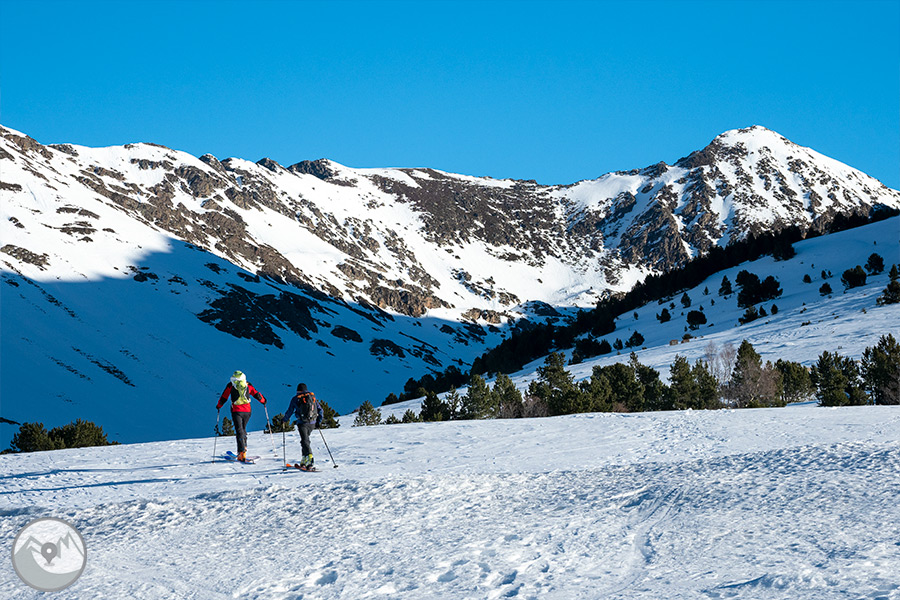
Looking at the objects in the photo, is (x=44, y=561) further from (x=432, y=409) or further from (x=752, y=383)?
(x=752, y=383)

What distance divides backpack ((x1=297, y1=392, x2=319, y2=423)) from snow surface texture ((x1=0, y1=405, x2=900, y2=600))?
1.25 meters

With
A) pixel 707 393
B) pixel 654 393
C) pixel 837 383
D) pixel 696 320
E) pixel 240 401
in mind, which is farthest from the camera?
pixel 696 320

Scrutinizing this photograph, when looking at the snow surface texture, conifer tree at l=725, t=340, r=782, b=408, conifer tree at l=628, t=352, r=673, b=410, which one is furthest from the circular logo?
conifer tree at l=725, t=340, r=782, b=408

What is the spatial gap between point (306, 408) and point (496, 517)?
579cm

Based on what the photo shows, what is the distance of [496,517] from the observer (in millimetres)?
11531

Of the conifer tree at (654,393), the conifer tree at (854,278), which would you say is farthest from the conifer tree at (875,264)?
the conifer tree at (654,393)

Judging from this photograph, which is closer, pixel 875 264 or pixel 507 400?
pixel 507 400

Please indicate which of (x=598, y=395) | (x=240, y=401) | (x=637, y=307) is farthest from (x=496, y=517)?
(x=637, y=307)

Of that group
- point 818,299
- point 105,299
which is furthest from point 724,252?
point 105,299

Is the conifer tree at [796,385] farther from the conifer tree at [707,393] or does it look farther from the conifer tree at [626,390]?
the conifer tree at [626,390]

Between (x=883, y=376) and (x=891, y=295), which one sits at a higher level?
(x=891, y=295)

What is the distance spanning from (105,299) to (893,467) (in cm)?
10975

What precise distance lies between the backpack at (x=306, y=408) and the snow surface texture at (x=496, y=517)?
125 centimetres

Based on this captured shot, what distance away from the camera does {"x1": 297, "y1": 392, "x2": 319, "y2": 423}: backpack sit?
1541cm
